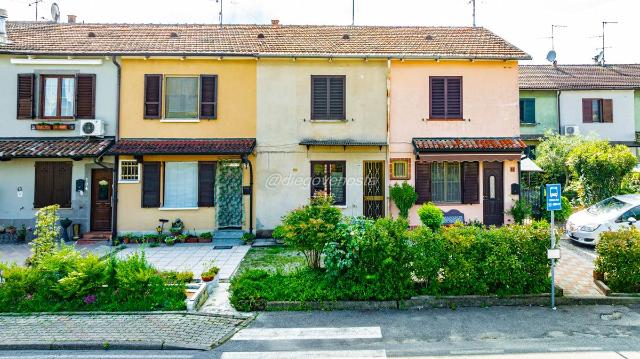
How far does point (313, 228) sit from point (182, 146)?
754 cm

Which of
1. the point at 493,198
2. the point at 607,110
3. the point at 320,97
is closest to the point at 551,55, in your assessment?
the point at 607,110

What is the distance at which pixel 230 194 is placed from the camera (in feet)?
48.5

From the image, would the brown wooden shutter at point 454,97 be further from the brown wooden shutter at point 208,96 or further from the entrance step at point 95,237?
the entrance step at point 95,237

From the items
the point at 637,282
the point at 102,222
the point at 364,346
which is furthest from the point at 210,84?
the point at 637,282

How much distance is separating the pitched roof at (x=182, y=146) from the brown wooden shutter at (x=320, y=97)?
263 cm

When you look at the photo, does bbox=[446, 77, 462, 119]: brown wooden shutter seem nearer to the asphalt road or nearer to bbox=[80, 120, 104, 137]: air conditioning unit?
the asphalt road

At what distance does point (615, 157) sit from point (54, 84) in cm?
2145

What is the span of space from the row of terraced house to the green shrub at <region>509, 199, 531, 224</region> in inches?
14.6

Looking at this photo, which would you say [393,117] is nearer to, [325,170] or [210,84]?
[325,170]

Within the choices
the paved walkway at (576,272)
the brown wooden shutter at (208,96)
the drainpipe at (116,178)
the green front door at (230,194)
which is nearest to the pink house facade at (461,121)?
the paved walkway at (576,272)

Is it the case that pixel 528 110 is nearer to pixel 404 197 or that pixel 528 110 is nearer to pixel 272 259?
pixel 404 197

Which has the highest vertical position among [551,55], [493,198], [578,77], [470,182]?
[551,55]

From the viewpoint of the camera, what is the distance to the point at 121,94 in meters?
14.3

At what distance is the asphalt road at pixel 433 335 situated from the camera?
603cm
